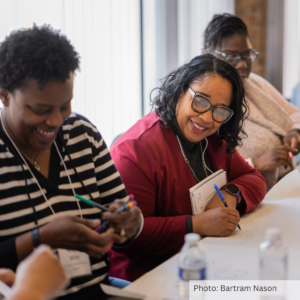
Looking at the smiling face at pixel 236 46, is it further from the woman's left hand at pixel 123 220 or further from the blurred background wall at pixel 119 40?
the woman's left hand at pixel 123 220

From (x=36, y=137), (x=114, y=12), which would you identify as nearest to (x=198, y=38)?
(x=114, y=12)

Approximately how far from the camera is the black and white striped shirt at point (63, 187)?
0.96m

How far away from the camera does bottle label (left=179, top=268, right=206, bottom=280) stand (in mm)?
848

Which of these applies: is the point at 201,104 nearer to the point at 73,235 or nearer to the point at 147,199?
the point at 147,199

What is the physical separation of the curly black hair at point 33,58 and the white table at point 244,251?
57cm

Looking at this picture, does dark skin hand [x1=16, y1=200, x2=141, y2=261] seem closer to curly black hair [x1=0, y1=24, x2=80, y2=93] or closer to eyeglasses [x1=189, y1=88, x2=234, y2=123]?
curly black hair [x1=0, y1=24, x2=80, y2=93]

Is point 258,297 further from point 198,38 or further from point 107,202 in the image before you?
point 198,38

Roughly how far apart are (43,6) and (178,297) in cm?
167

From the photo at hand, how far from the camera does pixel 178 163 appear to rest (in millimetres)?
1440

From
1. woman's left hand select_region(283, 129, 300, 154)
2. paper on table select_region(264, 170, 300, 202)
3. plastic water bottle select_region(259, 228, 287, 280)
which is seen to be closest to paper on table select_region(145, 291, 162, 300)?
plastic water bottle select_region(259, 228, 287, 280)

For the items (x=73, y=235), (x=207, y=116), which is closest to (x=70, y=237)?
(x=73, y=235)

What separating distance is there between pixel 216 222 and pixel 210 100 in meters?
0.48

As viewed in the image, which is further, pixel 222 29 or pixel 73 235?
pixel 222 29

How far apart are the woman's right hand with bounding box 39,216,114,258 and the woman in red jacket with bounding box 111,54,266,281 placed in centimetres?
35
